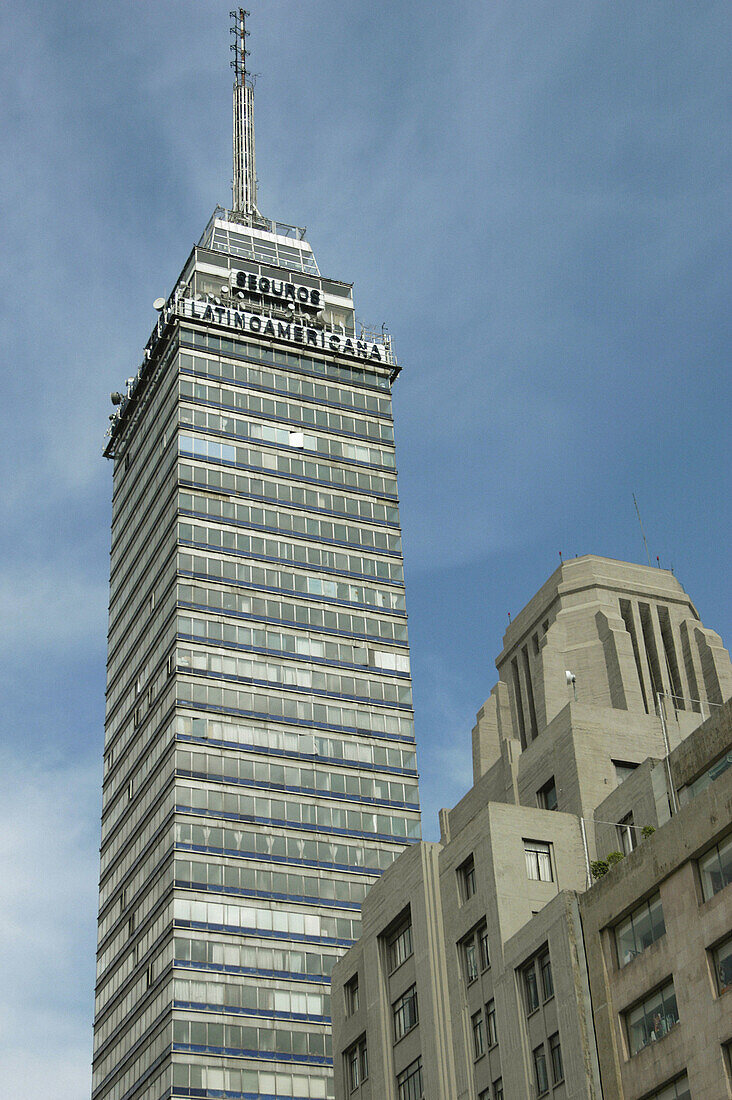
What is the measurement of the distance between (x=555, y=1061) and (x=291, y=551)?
90.0 m

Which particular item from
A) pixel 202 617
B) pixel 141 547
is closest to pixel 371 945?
pixel 202 617

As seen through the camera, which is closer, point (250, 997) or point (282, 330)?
point (250, 997)

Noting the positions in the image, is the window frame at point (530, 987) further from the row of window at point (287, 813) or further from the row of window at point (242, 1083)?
the row of window at point (287, 813)

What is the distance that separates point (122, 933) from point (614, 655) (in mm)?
59929

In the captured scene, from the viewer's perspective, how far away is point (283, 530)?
160375 millimetres

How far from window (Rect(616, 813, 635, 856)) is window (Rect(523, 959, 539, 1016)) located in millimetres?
10719

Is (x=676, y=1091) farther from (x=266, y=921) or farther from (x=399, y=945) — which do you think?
(x=266, y=921)

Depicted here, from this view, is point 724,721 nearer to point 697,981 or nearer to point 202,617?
point 697,981

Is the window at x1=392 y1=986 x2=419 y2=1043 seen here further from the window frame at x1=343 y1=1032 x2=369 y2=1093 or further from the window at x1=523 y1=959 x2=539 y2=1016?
the window at x1=523 y1=959 x2=539 y2=1016

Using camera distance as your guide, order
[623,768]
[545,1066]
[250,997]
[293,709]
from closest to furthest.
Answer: [545,1066] → [623,768] → [250,997] → [293,709]

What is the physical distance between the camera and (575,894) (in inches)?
2963

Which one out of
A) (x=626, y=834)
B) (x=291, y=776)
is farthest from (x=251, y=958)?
(x=626, y=834)

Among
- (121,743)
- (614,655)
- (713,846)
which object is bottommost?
(713,846)

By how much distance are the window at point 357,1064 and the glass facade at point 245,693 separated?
3558 centimetres
